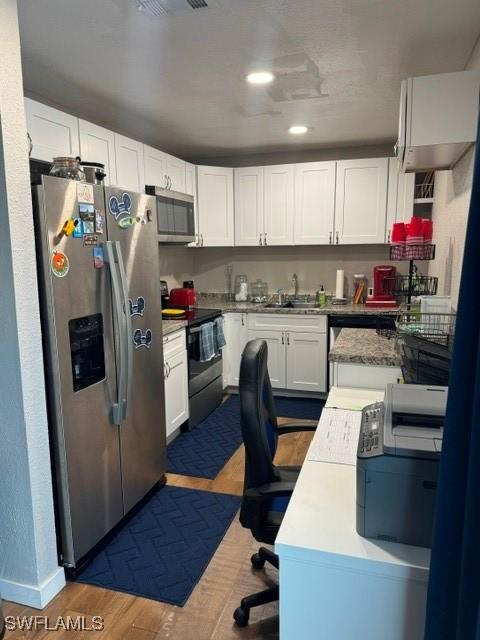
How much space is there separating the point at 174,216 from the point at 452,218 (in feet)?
7.05

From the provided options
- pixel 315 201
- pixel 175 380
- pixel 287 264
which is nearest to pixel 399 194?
pixel 315 201

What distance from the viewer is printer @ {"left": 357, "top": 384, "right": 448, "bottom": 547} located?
1.01m

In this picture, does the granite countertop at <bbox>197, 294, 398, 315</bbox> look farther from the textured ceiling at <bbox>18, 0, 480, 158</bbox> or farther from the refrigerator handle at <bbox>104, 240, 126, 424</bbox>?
the refrigerator handle at <bbox>104, 240, 126, 424</bbox>

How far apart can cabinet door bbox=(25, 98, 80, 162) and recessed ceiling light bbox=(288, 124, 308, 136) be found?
1.80 meters

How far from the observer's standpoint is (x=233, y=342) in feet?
14.6

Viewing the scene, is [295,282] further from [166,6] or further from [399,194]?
[166,6]

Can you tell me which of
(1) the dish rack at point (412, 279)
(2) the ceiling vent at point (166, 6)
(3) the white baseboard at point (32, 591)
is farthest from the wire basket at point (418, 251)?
(3) the white baseboard at point (32, 591)

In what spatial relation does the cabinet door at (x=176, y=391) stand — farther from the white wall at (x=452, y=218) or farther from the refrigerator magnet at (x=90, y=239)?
the white wall at (x=452, y=218)

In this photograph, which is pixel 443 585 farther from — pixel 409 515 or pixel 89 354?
pixel 89 354

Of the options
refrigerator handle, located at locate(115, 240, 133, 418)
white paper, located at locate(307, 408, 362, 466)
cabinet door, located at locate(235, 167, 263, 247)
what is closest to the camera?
white paper, located at locate(307, 408, 362, 466)

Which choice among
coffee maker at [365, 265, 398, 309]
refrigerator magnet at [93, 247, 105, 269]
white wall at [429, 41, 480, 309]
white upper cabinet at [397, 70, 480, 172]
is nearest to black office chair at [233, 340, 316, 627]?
refrigerator magnet at [93, 247, 105, 269]

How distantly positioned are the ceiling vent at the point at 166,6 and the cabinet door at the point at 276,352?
114 inches

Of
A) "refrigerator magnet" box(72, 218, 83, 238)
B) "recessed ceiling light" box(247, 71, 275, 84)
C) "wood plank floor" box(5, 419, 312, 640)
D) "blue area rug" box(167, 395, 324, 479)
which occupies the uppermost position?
"recessed ceiling light" box(247, 71, 275, 84)

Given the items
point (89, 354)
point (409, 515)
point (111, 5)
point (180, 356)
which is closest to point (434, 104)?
point (111, 5)
